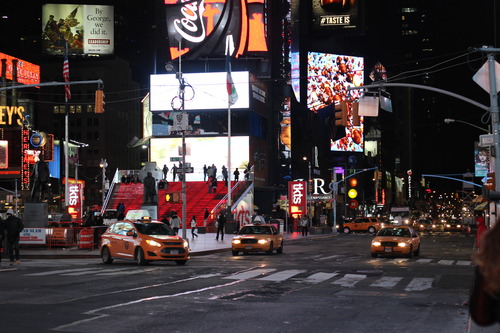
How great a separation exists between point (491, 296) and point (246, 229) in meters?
29.1

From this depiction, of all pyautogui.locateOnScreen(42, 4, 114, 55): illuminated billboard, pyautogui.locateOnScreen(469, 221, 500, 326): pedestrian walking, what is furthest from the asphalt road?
pyautogui.locateOnScreen(42, 4, 114, 55): illuminated billboard

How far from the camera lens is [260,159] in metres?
91.0

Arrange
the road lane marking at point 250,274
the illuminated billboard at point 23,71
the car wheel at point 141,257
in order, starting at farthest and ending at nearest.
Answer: the illuminated billboard at point 23,71
the car wheel at point 141,257
the road lane marking at point 250,274

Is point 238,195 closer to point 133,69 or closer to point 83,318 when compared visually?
point 83,318

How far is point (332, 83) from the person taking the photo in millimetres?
127000

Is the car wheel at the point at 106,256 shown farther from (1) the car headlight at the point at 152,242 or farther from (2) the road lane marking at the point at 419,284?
(2) the road lane marking at the point at 419,284

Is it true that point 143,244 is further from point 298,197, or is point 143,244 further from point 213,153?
point 213,153

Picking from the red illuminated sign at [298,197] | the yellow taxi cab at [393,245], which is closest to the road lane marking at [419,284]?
the yellow taxi cab at [393,245]

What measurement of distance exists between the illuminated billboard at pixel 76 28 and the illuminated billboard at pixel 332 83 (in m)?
35.1

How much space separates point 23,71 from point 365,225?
5451 centimetres

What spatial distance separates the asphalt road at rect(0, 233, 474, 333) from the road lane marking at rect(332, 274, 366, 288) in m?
0.05

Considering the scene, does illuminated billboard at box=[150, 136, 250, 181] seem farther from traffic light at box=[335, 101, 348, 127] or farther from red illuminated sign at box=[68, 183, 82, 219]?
traffic light at box=[335, 101, 348, 127]

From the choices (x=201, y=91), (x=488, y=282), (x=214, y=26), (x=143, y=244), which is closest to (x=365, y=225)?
(x=201, y=91)

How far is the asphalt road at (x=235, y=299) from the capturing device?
10859 millimetres
